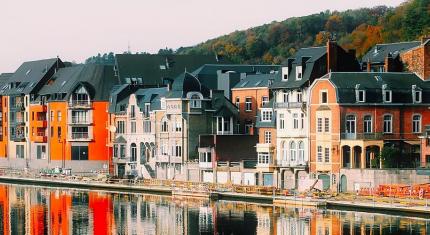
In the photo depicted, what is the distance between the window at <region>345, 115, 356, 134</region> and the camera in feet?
304

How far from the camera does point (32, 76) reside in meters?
144

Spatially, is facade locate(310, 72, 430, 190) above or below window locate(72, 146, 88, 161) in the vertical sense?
above

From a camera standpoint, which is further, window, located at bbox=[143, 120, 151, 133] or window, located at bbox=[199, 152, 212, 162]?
window, located at bbox=[143, 120, 151, 133]

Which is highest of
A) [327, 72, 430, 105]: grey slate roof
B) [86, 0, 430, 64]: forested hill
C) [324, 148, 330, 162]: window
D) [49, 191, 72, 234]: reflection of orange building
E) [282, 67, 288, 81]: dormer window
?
[86, 0, 430, 64]: forested hill

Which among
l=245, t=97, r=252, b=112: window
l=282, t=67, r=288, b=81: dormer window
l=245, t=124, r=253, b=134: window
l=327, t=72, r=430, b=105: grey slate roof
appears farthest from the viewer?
l=245, t=97, r=252, b=112: window

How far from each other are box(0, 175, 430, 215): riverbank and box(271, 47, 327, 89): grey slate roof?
10.6 metres

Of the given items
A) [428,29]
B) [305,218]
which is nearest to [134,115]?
[428,29]

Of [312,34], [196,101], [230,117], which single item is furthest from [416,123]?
[312,34]

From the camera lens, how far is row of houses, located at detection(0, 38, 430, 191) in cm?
9262

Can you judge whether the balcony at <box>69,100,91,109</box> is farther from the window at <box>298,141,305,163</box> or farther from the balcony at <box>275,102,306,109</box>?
the window at <box>298,141,305,163</box>

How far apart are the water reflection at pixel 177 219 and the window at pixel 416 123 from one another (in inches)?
537

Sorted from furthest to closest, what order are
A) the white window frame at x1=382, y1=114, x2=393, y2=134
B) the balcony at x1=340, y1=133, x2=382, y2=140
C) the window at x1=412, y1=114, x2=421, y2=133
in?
the window at x1=412, y1=114, x2=421, y2=133, the white window frame at x1=382, y1=114, x2=393, y2=134, the balcony at x1=340, y1=133, x2=382, y2=140

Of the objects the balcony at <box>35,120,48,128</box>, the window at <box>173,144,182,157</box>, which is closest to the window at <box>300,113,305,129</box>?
the window at <box>173,144,182,157</box>

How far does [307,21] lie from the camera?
193750 millimetres
